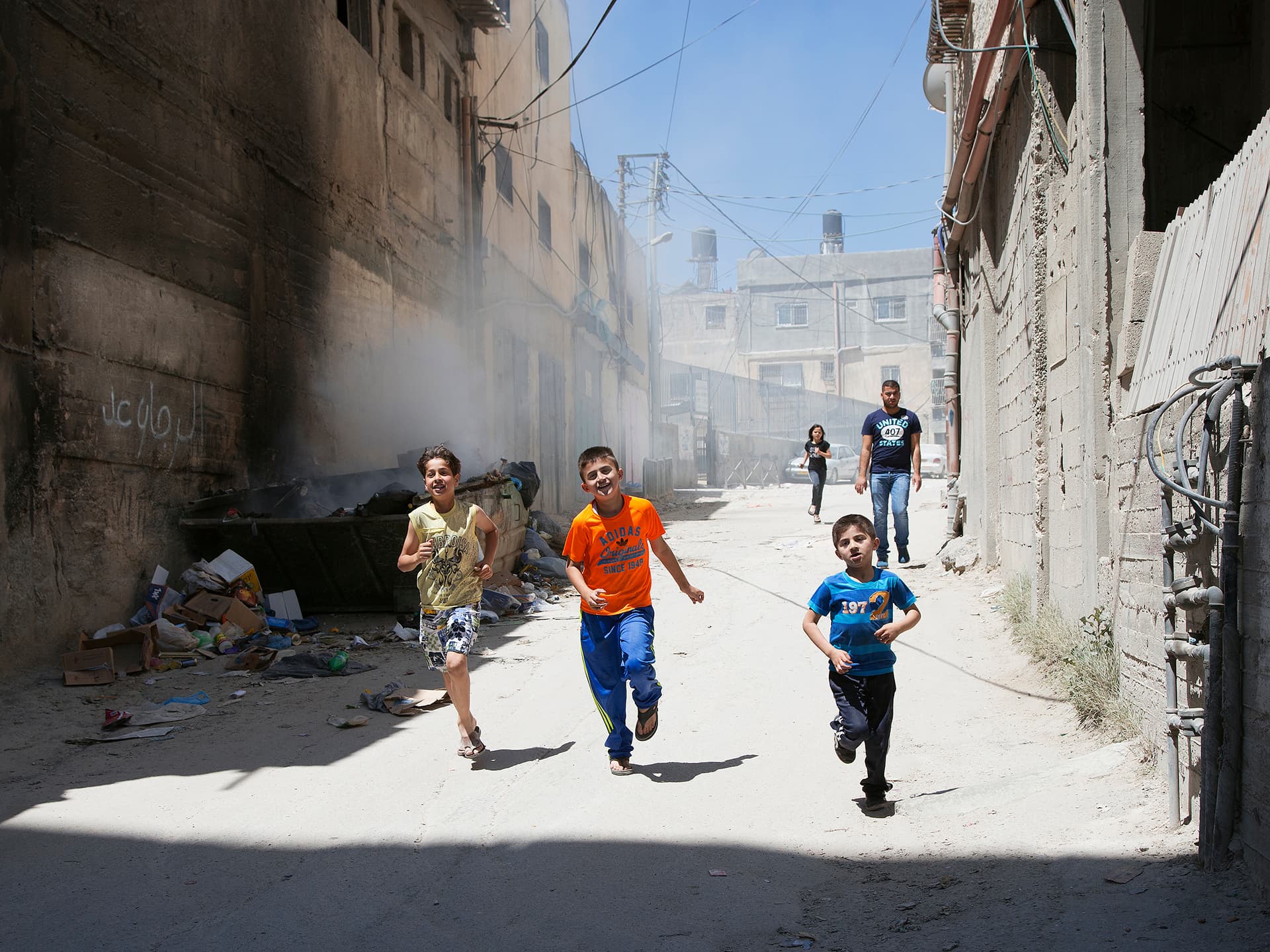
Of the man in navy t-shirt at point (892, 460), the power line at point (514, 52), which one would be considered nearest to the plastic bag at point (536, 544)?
the man in navy t-shirt at point (892, 460)

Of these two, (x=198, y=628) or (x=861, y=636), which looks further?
(x=198, y=628)

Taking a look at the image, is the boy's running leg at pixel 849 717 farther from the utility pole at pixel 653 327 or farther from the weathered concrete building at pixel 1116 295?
the utility pole at pixel 653 327

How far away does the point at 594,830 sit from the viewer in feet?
13.8

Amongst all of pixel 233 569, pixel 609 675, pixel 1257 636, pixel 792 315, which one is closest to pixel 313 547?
pixel 233 569

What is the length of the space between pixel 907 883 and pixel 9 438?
19.6ft

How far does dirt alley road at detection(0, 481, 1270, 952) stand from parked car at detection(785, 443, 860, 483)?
102 ft

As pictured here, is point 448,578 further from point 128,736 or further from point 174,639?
point 174,639

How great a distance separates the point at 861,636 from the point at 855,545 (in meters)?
0.36

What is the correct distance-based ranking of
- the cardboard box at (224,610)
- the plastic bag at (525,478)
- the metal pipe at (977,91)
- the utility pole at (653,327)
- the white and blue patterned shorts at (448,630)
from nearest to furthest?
the white and blue patterned shorts at (448,630) → the metal pipe at (977,91) → the cardboard box at (224,610) → the plastic bag at (525,478) → the utility pole at (653,327)

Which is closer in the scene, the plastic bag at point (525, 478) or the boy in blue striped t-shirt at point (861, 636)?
the boy in blue striped t-shirt at point (861, 636)

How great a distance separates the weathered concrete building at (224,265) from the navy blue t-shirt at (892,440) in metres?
5.17

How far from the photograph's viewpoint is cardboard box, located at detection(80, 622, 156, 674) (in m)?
7.28

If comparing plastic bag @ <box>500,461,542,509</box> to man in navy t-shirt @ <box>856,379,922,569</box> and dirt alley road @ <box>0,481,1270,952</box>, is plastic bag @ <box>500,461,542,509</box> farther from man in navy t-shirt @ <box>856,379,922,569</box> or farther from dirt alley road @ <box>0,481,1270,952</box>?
dirt alley road @ <box>0,481,1270,952</box>

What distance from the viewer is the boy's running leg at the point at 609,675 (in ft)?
16.1
